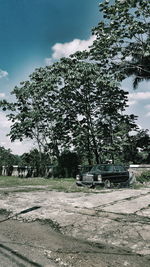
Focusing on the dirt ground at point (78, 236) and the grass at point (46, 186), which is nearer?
the dirt ground at point (78, 236)

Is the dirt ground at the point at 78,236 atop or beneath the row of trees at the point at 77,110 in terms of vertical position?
beneath

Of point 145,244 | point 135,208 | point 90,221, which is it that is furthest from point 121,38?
point 145,244

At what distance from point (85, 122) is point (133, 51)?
1024 centimetres

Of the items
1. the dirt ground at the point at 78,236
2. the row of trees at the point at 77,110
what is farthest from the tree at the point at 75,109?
the dirt ground at the point at 78,236

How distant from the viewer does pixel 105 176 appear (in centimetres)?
1458

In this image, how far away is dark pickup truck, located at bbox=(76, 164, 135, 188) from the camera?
1445 cm

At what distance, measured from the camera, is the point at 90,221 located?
654cm

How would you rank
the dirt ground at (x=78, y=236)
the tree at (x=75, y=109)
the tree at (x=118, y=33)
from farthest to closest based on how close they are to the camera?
the tree at (x=75, y=109)
the tree at (x=118, y=33)
the dirt ground at (x=78, y=236)

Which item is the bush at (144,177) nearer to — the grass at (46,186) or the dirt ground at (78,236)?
the grass at (46,186)

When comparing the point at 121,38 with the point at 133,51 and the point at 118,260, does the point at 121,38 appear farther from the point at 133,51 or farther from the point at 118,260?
the point at 118,260

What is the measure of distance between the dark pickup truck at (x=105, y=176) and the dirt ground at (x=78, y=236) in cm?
571

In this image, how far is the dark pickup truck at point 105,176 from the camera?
14445mm

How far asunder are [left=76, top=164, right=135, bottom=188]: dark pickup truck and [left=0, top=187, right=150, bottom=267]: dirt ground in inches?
225

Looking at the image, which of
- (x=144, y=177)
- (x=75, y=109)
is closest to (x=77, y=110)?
(x=75, y=109)
